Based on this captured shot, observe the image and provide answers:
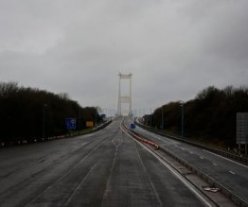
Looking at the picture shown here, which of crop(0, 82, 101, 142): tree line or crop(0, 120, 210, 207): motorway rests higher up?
crop(0, 82, 101, 142): tree line

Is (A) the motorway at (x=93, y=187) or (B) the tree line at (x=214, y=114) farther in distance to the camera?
(B) the tree line at (x=214, y=114)

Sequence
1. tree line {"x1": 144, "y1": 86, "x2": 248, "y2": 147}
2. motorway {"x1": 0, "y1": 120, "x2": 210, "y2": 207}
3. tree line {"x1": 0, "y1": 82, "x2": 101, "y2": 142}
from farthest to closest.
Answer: tree line {"x1": 144, "y1": 86, "x2": 248, "y2": 147} < tree line {"x1": 0, "y1": 82, "x2": 101, "y2": 142} < motorway {"x1": 0, "y1": 120, "x2": 210, "y2": 207}

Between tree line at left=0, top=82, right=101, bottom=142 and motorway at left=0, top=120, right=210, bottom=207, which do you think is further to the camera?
tree line at left=0, top=82, right=101, bottom=142

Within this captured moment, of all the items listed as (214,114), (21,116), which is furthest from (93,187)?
(214,114)

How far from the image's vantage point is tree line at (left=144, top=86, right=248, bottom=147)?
88562 millimetres

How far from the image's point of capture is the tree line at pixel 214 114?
291ft

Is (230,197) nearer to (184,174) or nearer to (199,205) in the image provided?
(199,205)

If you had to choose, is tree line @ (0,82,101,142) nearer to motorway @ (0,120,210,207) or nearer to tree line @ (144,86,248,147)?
tree line @ (144,86,248,147)

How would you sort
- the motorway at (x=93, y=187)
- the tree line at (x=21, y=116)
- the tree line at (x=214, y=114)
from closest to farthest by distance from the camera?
the motorway at (x=93, y=187), the tree line at (x=21, y=116), the tree line at (x=214, y=114)

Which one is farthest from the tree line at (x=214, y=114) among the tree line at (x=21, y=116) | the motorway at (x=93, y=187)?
the motorway at (x=93, y=187)

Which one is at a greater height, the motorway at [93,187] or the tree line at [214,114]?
the tree line at [214,114]

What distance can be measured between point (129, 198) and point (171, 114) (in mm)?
142771

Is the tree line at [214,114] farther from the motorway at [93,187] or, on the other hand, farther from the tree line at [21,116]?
the motorway at [93,187]

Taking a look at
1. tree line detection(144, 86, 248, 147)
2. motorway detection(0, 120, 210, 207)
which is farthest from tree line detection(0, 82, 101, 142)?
motorway detection(0, 120, 210, 207)
